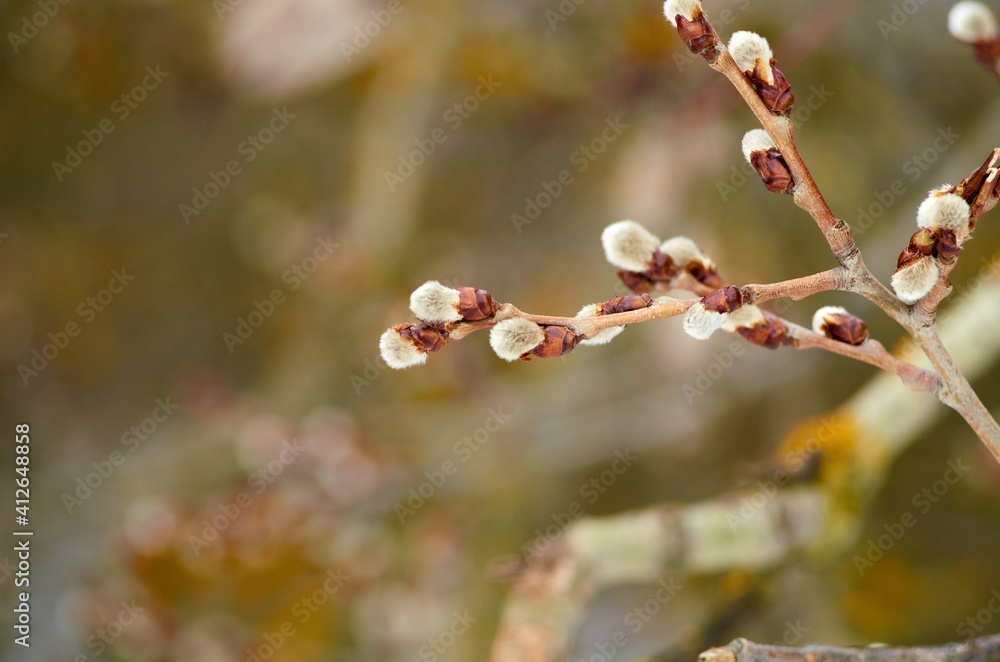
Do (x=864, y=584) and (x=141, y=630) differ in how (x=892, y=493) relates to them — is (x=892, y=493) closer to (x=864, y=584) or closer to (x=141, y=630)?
(x=864, y=584)

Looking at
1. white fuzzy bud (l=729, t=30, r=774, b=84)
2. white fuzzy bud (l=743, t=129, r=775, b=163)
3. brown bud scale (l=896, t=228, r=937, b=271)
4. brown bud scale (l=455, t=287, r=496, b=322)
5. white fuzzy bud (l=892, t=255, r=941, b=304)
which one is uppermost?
white fuzzy bud (l=729, t=30, r=774, b=84)

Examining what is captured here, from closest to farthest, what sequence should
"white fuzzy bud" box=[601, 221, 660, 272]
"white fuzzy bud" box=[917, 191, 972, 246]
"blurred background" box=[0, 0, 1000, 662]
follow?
1. "white fuzzy bud" box=[917, 191, 972, 246]
2. "white fuzzy bud" box=[601, 221, 660, 272]
3. "blurred background" box=[0, 0, 1000, 662]

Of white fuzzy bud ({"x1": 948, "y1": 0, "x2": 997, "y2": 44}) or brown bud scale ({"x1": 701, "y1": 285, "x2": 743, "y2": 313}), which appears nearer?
brown bud scale ({"x1": 701, "y1": 285, "x2": 743, "y2": 313})

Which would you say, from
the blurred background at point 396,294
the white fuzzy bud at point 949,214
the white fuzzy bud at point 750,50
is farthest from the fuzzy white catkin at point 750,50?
the blurred background at point 396,294

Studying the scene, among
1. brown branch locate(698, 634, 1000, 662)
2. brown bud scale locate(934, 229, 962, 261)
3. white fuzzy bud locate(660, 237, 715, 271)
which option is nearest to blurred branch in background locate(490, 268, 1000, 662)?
brown branch locate(698, 634, 1000, 662)

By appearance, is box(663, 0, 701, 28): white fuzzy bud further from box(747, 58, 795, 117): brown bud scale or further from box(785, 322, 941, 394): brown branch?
box(785, 322, 941, 394): brown branch

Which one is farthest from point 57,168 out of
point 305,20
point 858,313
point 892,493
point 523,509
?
point 892,493

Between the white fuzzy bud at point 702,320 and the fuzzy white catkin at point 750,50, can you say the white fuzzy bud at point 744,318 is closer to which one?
the white fuzzy bud at point 702,320
